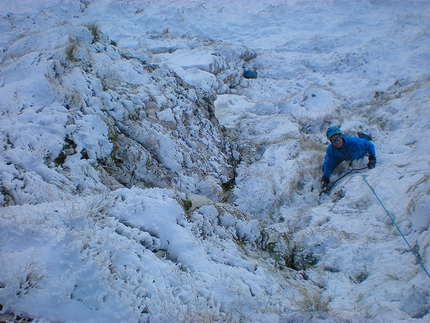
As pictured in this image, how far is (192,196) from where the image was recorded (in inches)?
165

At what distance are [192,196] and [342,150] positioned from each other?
12.5 ft

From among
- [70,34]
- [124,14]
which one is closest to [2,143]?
[70,34]

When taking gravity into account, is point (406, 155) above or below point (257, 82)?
above

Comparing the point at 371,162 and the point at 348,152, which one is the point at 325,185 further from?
the point at 371,162

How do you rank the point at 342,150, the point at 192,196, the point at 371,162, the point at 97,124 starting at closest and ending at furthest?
1. the point at 192,196
2. the point at 97,124
3. the point at 371,162
4. the point at 342,150

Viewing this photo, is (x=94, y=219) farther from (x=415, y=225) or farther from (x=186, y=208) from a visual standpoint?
(x=415, y=225)

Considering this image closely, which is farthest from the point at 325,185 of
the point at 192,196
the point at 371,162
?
the point at 192,196

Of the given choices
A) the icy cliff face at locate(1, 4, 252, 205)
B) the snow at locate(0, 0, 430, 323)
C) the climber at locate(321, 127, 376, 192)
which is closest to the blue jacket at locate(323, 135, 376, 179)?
the climber at locate(321, 127, 376, 192)

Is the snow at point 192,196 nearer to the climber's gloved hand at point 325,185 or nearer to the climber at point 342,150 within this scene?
the climber's gloved hand at point 325,185

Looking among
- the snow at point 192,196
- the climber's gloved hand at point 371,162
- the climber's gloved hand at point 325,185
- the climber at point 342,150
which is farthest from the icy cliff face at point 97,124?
the climber's gloved hand at point 371,162

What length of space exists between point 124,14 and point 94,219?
57.2 ft

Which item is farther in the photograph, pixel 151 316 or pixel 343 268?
pixel 343 268

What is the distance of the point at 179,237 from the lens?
3076 mm

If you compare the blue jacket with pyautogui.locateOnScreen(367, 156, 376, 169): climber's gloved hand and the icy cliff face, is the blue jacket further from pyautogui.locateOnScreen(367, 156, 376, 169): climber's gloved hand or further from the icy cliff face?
the icy cliff face
